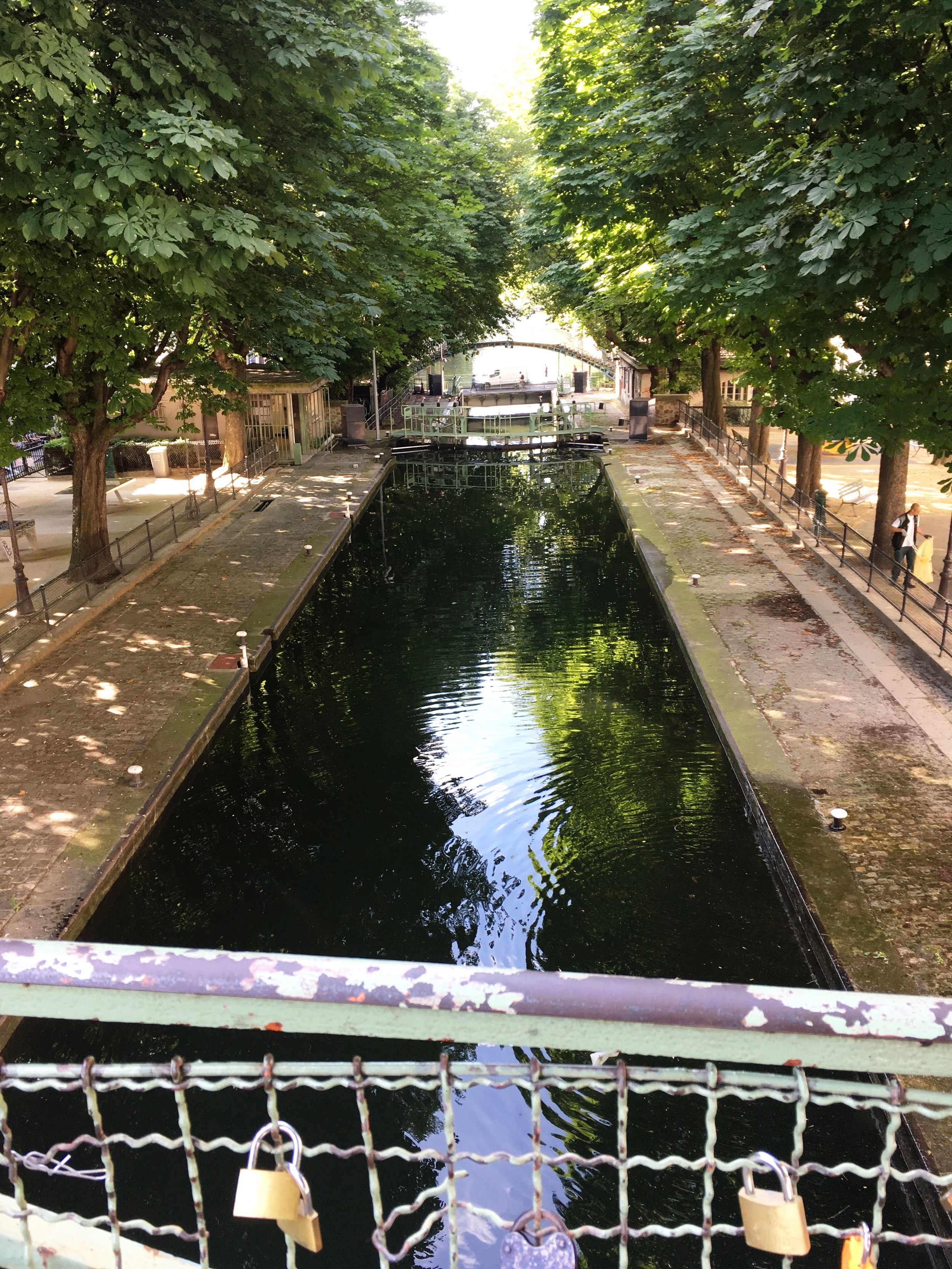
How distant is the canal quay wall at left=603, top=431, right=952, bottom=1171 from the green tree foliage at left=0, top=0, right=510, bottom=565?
7.99m

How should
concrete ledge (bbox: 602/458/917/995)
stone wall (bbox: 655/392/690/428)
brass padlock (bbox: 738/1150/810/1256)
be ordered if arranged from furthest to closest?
stone wall (bbox: 655/392/690/428), concrete ledge (bbox: 602/458/917/995), brass padlock (bbox: 738/1150/810/1256)

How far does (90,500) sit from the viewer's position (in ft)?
64.0

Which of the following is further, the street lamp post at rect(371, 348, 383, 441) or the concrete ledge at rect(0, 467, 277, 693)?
the street lamp post at rect(371, 348, 383, 441)

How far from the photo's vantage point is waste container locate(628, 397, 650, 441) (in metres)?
40.0

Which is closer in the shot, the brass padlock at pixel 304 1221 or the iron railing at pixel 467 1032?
the iron railing at pixel 467 1032

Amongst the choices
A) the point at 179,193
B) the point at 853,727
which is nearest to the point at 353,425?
the point at 179,193

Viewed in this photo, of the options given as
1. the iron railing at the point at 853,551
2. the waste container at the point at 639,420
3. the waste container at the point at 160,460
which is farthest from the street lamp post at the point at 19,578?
the waste container at the point at 639,420

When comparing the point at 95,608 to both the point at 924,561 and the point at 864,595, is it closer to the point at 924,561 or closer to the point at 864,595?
the point at 864,595

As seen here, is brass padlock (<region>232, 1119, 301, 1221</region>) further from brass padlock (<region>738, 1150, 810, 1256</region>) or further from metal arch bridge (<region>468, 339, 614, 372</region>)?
metal arch bridge (<region>468, 339, 614, 372</region>)

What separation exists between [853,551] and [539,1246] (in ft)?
64.2

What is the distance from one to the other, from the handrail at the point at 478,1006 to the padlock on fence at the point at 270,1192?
321 millimetres

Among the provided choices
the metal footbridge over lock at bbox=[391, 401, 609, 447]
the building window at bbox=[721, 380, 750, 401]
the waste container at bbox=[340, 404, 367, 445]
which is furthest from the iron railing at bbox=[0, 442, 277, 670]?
the building window at bbox=[721, 380, 750, 401]

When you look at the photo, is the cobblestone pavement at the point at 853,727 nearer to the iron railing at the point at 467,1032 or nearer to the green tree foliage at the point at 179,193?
the iron railing at the point at 467,1032

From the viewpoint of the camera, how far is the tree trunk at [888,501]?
727 inches
